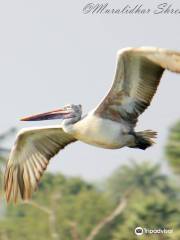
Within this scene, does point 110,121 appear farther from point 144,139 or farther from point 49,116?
point 49,116

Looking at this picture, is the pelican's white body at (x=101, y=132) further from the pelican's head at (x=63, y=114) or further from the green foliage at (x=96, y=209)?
the green foliage at (x=96, y=209)

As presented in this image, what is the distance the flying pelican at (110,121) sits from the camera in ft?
53.4

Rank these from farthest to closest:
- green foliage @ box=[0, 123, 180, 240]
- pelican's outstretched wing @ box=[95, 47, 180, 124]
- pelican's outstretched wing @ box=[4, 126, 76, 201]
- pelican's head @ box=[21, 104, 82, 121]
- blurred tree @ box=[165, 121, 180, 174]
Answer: blurred tree @ box=[165, 121, 180, 174]
green foliage @ box=[0, 123, 180, 240]
pelican's outstretched wing @ box=[4, 126, 76, 201]
pelican's head @ box=[21, 104, 82, 121]
pelican's outstretched wing @ box=[95, 47, 180, 124]

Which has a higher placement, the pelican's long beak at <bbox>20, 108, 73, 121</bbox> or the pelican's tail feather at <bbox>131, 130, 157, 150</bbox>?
the pelican's long beak at <bbox>20, 108, 73, 121</bbox>

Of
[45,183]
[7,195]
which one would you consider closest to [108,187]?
[45,183]

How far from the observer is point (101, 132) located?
16.9m

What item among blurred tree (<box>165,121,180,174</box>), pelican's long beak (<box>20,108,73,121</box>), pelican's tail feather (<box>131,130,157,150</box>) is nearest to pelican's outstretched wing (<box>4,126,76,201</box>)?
pelican's long beak (<box>20,108,73,121</box>)

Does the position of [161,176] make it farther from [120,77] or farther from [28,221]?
[120,77]

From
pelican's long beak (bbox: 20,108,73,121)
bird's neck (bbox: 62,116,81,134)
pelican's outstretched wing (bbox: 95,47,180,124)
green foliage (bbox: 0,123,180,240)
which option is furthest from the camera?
green foliage (bbox: 0,123,180,240)

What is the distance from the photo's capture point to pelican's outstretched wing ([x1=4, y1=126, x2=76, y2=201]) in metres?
18.6

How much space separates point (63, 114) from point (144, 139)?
128 cm

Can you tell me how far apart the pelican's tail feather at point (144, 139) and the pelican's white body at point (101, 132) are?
0.12 metres

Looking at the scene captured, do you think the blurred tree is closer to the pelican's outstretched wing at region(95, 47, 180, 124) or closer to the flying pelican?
the flying pelican

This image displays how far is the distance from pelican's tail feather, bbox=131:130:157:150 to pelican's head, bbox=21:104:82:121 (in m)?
0.88
